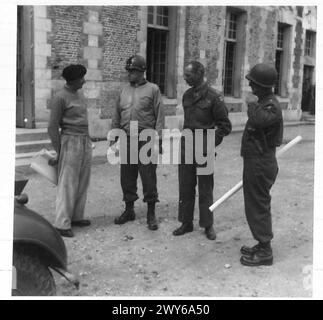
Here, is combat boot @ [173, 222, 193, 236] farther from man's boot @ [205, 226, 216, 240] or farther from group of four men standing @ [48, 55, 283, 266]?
man's boot @ [205, 226, 216, 240]

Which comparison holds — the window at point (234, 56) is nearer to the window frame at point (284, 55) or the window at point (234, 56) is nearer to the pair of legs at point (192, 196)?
the window frame at point (284, 55)

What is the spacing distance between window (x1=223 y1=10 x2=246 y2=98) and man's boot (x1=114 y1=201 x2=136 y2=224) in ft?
34.9

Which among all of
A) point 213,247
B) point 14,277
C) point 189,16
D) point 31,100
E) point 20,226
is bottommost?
point 213,247

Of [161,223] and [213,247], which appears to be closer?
[213,247]

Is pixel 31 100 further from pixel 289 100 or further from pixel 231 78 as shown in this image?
pixel 289 100

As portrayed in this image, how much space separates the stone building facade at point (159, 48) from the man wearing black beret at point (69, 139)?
4.68 m

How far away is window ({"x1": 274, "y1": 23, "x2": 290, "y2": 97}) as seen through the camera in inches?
727

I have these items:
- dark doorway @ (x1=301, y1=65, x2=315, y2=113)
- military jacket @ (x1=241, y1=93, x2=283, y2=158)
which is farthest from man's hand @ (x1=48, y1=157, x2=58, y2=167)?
dark doorway @ (x1=301, y1=65, x2=315, y2=113)

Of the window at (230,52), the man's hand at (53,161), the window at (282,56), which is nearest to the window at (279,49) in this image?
the window at (282,56)

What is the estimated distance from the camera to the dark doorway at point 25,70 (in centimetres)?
959

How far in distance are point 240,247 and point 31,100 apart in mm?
6220
